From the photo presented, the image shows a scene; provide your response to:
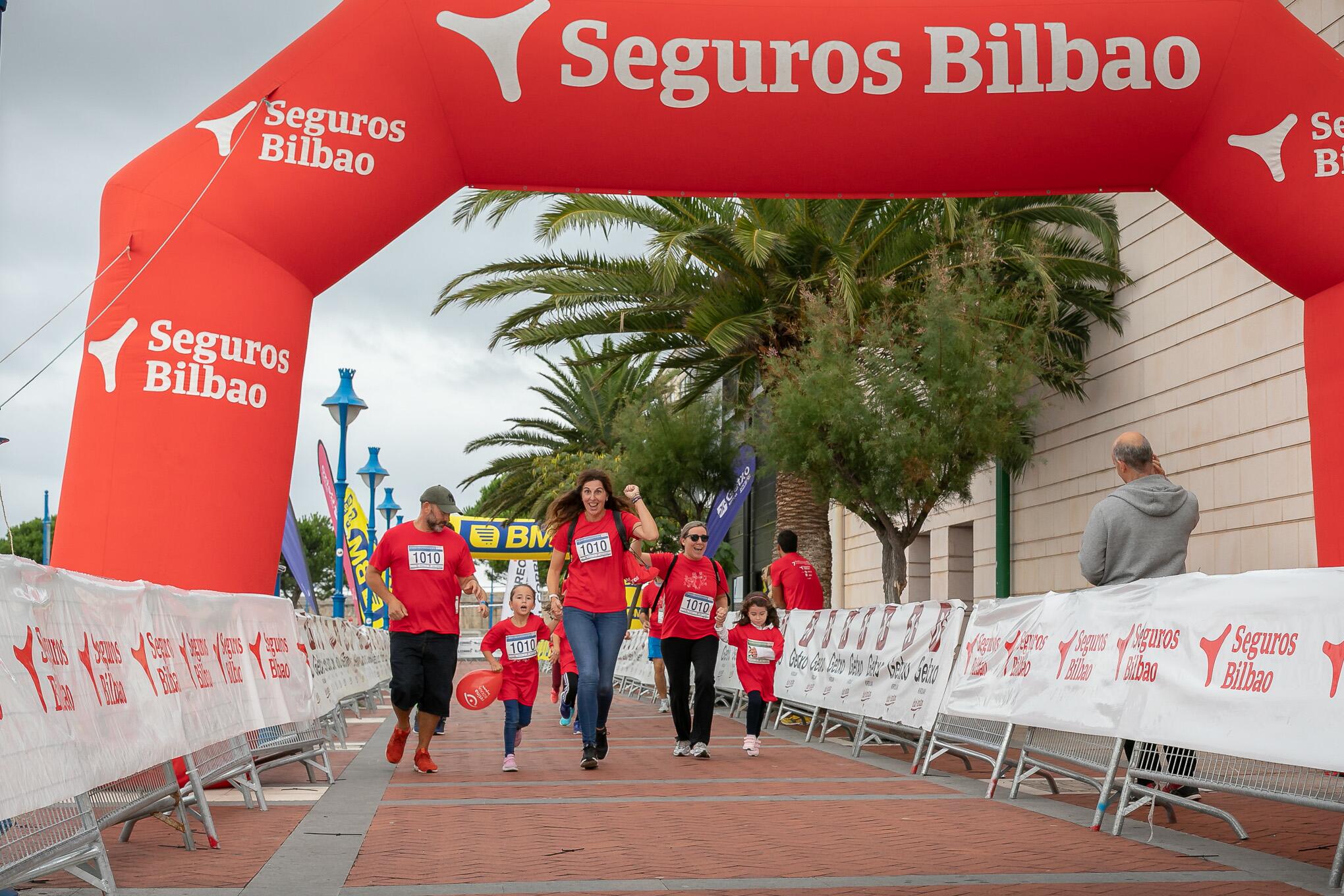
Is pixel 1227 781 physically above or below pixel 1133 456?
below

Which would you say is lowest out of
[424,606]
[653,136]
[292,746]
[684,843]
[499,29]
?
[684,843]

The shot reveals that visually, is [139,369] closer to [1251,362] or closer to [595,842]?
[595,842]

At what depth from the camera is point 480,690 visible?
32.7 ft

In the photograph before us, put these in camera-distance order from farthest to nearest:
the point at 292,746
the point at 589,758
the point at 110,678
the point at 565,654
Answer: the point at 565,654 < the point at 589,758 < the point at 292,746 < the point at 110,678

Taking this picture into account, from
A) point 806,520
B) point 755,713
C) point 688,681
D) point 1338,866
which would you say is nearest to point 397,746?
point 688,681

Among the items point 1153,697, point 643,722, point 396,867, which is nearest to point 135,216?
point 396,867

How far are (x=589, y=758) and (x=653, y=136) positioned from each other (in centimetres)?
431

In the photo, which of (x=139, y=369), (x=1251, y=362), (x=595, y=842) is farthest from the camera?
(x=1251, y=362)

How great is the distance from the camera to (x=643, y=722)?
15.9m

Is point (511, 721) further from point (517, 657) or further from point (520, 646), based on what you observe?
point (520, 646)

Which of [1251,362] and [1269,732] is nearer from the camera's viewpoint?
[1269,732]

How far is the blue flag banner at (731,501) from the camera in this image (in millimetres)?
22203

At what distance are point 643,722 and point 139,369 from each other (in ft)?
28.2

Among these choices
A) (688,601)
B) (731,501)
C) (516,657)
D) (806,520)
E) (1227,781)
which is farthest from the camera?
(731,501)
